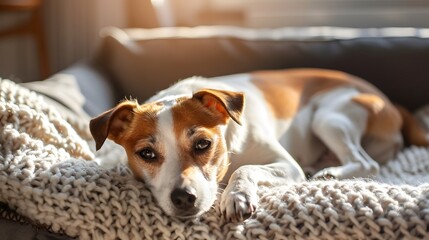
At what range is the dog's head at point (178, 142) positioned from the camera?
1.56 m

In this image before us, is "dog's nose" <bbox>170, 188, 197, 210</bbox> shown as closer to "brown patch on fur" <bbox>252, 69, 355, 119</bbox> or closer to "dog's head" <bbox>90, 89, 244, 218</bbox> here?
"dog's head" <bbox>90, 89, 244, 218</bbox>

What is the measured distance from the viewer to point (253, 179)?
5.60 ft

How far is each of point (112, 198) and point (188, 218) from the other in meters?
0.21

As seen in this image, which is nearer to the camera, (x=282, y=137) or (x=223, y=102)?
(x=223, y=102)

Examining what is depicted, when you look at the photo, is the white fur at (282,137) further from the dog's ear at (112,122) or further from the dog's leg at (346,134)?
the dog's ear at (112,122)

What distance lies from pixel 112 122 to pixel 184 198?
0.39 meters

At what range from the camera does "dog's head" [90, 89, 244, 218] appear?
5.13ft

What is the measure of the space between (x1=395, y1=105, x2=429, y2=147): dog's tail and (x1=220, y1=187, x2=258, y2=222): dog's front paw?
1191 mm

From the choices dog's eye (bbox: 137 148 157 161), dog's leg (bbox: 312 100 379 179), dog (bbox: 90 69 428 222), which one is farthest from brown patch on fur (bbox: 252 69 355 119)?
dog's eye (bbox: 137 148 157 161)

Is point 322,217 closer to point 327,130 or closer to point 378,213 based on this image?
point 378,213

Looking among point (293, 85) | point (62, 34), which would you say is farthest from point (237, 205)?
point (62, 34)

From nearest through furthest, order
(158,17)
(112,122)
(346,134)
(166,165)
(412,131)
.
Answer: (166,165)
(112,122)
(346,134)
(412,131)
(158,17)

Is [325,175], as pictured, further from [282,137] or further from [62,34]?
[62,34]

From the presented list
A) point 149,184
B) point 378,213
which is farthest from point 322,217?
point 149,184
